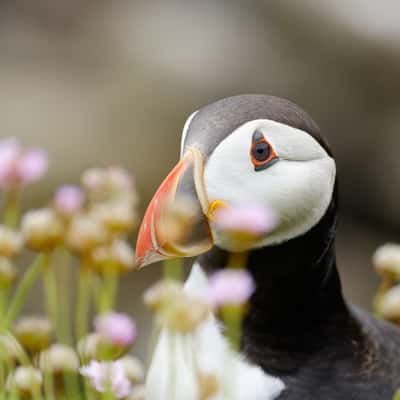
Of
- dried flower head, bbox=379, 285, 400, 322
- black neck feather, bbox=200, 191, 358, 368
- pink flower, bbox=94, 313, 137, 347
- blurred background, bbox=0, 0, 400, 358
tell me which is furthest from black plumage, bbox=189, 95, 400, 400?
blurred background, bbox=0, 0, 400, 358

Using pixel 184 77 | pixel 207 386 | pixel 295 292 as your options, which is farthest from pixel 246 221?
pixel 184 77

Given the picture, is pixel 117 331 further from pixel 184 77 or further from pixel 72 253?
pixel 184 77

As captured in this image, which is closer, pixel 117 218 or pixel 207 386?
pixel 207 386

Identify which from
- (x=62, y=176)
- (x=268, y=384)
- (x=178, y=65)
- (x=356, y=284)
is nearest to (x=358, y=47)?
(x=178, y=65)

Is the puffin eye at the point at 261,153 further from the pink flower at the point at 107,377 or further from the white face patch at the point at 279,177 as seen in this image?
the pink flower at the point at 107,377

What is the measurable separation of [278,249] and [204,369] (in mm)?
287

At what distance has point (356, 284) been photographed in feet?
17.2

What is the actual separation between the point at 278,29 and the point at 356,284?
4.42ft

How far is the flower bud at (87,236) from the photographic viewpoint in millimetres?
1598

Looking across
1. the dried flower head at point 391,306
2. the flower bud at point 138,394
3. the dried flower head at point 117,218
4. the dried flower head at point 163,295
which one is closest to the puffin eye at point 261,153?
the dried flower head at point 117,218

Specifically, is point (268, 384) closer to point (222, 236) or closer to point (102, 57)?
point (222, 236)

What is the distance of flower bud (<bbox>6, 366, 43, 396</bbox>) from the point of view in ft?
5.61

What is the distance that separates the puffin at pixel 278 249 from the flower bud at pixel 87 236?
0.26 m

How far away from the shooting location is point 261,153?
Answer: 2.00 metres
